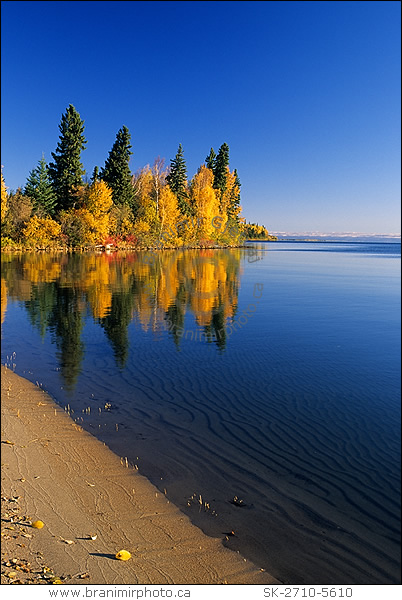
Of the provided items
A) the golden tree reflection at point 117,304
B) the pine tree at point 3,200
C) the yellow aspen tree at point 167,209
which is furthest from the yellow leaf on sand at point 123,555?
the yellow aspen tree at point 167,209

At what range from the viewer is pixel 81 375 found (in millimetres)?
8586

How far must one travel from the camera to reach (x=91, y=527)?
3693mm

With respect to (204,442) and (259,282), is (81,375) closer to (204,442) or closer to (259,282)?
(204,442)

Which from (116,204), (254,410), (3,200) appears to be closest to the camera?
(254,410)

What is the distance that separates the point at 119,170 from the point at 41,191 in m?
11.5

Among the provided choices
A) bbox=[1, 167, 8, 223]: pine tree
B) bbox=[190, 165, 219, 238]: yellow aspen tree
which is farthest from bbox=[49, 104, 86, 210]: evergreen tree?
bbox=[190, 165, 219, 238]: yellow aspen tree

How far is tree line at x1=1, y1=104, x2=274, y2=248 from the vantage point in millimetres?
50781

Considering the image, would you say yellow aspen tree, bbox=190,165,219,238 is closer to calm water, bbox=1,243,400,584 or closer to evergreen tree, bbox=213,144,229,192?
evergreen tree, bbox=213,144,229,192

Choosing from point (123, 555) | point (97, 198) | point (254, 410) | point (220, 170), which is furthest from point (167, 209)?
point (123, 555)

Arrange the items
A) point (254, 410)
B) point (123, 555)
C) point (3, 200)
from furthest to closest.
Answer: point (3, 200) → point (254, 410) → point (123, 555)

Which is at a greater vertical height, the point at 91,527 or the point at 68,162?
the point at 68,162

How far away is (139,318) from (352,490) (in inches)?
427

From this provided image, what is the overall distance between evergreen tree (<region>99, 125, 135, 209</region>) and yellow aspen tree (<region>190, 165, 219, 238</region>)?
10.6 m

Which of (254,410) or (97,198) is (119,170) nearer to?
(97,198)
